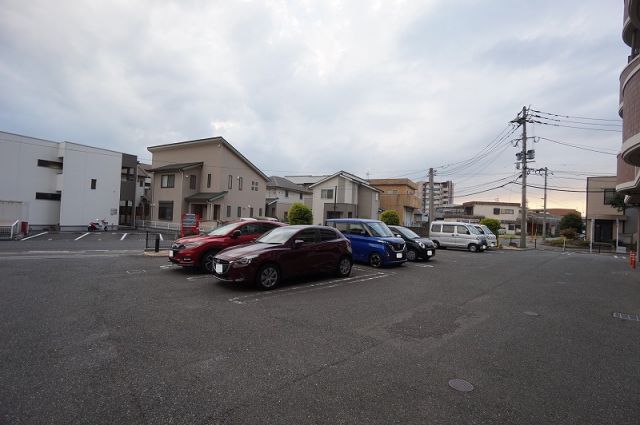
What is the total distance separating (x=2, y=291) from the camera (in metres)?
6.56

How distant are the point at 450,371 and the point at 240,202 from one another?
103 ft

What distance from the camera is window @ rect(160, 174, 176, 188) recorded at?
107 feet

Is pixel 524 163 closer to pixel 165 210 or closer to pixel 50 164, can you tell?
pixel 165 210

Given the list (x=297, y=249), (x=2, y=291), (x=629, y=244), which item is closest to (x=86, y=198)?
(x=2, y=291)

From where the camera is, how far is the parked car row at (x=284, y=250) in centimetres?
738

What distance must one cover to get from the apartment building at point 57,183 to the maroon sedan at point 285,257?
2486 cm

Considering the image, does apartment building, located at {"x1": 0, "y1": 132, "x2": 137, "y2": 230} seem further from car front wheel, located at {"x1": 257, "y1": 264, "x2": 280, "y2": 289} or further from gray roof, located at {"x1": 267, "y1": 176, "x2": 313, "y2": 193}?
car front wheel, located at {"x1": 257, "y1": 264, "x2": 280, "y2": 289}

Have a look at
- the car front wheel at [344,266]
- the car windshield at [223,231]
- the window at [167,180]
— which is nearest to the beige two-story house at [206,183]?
the window at [167,180]

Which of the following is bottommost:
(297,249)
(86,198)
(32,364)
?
(32,364)

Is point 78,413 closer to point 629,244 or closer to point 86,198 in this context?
point 86,198

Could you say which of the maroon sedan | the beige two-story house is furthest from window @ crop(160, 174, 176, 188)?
the maroon sedan

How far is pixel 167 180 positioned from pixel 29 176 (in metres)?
10.3

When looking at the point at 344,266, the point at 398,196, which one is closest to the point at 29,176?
the point at 344,266

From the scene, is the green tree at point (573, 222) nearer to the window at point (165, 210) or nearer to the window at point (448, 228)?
the window at point (448, 228)
